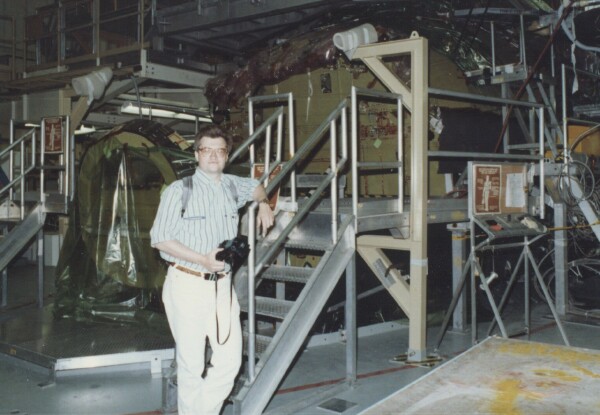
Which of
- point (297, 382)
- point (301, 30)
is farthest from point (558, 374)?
point (301, 30)

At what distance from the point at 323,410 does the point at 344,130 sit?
7.11 ft

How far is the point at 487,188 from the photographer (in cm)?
604

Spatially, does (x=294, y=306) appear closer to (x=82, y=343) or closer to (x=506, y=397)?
(x=506, y=397)

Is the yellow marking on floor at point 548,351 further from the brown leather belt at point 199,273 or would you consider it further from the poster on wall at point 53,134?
the poster on wall at point 53,134

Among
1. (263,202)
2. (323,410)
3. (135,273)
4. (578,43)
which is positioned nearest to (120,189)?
(135,273)

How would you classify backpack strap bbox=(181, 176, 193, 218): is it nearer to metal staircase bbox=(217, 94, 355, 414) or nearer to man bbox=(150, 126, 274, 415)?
man bbox=(150, 126, 274, 415)

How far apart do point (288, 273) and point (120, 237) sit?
8.83 ft

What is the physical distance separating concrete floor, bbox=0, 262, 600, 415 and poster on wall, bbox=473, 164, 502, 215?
4.82 ft

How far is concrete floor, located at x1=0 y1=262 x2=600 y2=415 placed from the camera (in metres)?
4.73

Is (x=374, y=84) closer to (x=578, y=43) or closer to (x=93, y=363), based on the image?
(x=578, y=43)

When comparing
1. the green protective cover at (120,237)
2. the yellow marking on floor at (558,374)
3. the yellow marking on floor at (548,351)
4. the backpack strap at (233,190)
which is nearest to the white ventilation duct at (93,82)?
the green protective cover at (120,237)

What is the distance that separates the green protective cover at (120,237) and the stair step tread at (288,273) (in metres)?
2.05

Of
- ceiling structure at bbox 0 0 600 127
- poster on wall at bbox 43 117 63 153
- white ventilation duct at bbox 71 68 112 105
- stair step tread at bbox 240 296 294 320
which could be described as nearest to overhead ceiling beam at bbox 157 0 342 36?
ceiling structure at bbox 0 0 600 127

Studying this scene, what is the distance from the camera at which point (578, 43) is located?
23.6 feet
